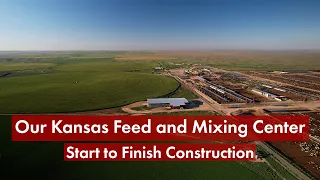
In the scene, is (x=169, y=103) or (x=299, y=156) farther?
(x=169, y=103)

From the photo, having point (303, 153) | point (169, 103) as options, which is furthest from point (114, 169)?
point (169, 103)

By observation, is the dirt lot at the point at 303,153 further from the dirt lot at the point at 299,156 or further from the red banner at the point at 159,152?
the red banner at the point at 159,152

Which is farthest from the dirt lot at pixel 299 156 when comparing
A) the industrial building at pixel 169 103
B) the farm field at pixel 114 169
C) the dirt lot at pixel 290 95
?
the dirt lot at pixel 290 95

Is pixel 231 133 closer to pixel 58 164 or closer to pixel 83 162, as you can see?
pixel 83 162

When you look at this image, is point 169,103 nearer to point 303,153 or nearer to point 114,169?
point 114,169

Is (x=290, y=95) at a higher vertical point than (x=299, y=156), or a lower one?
higher

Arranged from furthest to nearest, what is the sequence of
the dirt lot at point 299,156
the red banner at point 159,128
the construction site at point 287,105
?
the red banner at point 159,128, the construction site at point 287,105, the dirt lot at point 299,156

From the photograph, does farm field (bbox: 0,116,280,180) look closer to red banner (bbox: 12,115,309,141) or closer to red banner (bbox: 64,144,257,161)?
red banner (bbox: 64,144,257,161)
